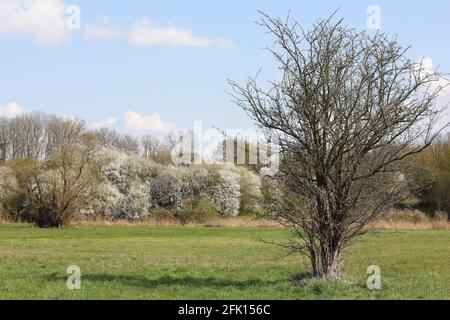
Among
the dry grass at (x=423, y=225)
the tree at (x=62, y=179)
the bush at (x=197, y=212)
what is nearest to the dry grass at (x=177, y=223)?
the bush at (x=197, y=212)

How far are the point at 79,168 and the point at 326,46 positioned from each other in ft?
148

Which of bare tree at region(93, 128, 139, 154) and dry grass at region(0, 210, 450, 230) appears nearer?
dry grass at region(0, 210, 450, 230)

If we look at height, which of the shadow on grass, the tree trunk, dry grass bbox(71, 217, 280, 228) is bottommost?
the shadow on grass

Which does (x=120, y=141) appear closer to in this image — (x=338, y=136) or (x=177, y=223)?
(x=177, y=223)

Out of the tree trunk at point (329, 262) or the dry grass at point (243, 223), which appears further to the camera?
the dry grass at point (243, 223)

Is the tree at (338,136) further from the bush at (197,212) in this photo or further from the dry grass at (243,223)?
the bush at (197,212)

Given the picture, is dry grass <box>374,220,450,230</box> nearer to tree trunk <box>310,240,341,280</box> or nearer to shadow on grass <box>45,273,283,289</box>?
shadow on grass <box>45,273,283,289</box>

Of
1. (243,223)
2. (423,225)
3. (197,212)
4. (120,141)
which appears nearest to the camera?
(423,225)

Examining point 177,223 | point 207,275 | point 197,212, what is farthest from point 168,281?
point 197,212

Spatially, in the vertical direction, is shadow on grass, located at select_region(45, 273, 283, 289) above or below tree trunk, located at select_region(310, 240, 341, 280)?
below

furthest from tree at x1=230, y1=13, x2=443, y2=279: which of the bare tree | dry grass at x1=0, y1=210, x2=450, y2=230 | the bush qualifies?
the bare tree

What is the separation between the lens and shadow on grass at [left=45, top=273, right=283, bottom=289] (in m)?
14.5

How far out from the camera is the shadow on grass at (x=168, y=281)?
47.6ft

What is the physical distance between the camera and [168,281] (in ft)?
49.9
